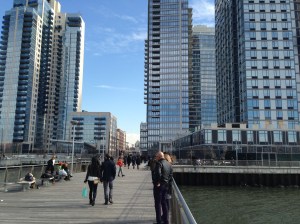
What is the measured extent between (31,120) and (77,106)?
34898mm

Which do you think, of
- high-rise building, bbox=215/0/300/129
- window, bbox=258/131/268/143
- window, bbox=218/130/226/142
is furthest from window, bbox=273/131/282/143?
window, bbox=218/130/226/142

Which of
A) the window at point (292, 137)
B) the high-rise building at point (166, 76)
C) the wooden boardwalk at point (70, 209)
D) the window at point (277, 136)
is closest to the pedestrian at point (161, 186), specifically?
the wooden boardwalk at point (70, 209)

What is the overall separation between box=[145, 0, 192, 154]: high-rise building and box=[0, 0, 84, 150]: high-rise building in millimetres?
56406

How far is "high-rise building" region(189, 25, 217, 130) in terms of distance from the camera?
180m

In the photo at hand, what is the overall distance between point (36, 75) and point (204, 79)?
312ft

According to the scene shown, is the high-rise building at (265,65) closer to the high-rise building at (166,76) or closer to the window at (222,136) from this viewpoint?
the window at (222,136)

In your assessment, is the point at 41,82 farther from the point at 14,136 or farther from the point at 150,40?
the point at 150,40

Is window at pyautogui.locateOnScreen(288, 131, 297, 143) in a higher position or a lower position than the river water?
higher

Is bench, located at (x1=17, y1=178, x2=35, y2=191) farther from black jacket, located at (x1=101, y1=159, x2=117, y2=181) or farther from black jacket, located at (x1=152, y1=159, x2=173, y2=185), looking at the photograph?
black jacket, located at (x1=152, y1=159, x2=173, y2=185)

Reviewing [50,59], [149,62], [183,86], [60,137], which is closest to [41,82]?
[50,59]

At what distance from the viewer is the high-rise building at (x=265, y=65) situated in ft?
319

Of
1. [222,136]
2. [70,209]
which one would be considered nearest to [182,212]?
[70,209]

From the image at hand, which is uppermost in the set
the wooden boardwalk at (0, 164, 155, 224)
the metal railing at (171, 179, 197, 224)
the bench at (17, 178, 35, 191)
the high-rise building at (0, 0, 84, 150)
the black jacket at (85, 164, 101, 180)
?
the high-rise building at (0, 0, 84, 150)

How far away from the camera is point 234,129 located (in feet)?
275
